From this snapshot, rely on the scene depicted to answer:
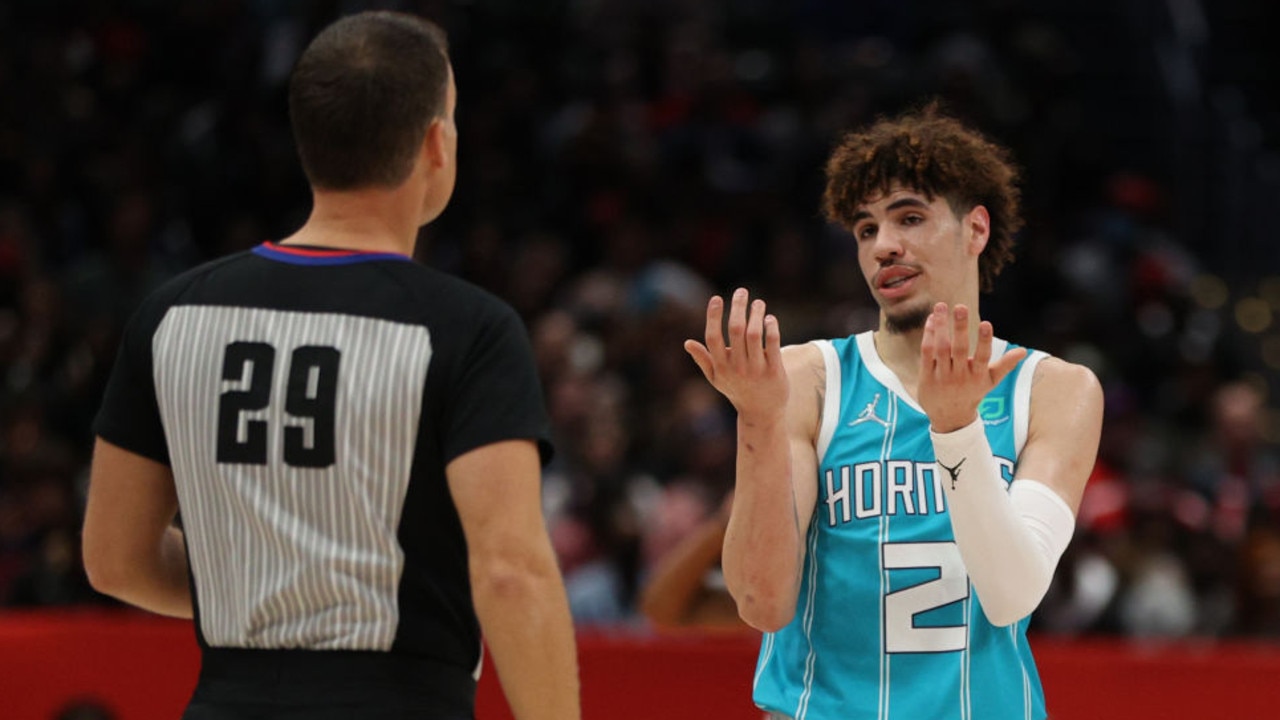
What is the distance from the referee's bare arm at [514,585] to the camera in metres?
2.72

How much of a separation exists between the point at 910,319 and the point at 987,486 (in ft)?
2.12

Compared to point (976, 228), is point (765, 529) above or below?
below

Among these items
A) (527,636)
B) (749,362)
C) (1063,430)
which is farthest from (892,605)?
(527,636)

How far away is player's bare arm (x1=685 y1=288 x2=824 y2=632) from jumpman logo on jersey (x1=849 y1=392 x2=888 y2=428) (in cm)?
16

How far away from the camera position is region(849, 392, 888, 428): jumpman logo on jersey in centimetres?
402

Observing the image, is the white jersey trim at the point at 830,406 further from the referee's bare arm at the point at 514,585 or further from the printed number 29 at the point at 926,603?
the referee's bare arm at the point at 514,585

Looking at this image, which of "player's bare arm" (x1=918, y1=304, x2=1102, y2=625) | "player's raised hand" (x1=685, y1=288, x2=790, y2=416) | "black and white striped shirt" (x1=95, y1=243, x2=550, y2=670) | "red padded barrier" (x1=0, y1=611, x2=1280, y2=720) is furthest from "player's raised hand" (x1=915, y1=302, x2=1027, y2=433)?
"red padded barrier" (x1=0, y1=611, x2=1280, y2=720)

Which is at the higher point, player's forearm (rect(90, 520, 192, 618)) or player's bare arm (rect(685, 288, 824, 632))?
player's bare arm (rect(685, 288, 824, 632))

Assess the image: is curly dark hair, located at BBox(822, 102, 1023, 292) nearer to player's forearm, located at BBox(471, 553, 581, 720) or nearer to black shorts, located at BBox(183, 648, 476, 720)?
player's forearm, located at BBox(471, 553, 581, 720)

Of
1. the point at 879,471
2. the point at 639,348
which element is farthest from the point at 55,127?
→ the point at 879,471

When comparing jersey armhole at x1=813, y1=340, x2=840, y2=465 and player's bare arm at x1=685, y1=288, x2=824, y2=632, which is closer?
player's bare arm at x1=685, y1=288, x2=824, y2=632

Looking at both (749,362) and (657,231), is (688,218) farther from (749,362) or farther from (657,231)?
(749,362)

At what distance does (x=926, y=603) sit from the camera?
384cm

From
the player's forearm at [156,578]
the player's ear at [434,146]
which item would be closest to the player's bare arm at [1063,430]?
the player's ear at [434,146]
